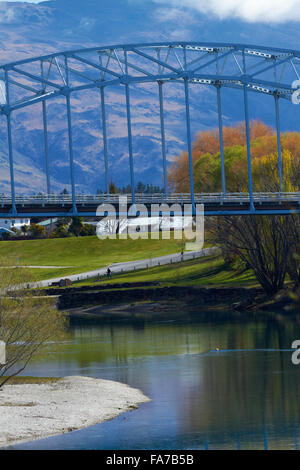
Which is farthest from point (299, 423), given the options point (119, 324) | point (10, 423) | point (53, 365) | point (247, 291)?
point (247, 291)

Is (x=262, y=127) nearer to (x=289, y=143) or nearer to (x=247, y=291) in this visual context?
(x=289, y=143)

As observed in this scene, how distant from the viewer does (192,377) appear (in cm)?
5153

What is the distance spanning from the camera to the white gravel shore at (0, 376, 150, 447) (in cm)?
3847

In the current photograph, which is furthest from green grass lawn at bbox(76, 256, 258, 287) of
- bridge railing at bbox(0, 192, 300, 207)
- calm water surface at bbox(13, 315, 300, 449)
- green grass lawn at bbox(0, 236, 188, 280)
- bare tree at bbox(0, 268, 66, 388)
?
bare tree at bbox(0, 268, 66, 388)

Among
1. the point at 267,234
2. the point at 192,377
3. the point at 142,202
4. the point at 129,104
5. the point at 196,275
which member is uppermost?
the point at 129,104

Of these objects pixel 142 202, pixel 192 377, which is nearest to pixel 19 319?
pixel 192 377

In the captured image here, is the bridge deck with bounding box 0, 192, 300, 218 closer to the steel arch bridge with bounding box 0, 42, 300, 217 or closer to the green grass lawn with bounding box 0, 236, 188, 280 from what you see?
the steel arch bridge with bounding box 0, 42, 300, 217

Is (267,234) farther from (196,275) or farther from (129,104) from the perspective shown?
(196,275)

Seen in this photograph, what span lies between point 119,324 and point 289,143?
43.1m

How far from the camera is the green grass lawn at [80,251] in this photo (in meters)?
128

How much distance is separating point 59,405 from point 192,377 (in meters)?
10.4

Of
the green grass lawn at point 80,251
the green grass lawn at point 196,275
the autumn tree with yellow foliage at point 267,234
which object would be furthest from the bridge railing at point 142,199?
the green grass lawn at point 80,251

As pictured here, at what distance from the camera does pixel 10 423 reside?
3888cm

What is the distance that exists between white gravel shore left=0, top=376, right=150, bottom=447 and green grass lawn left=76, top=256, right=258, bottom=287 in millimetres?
48005
